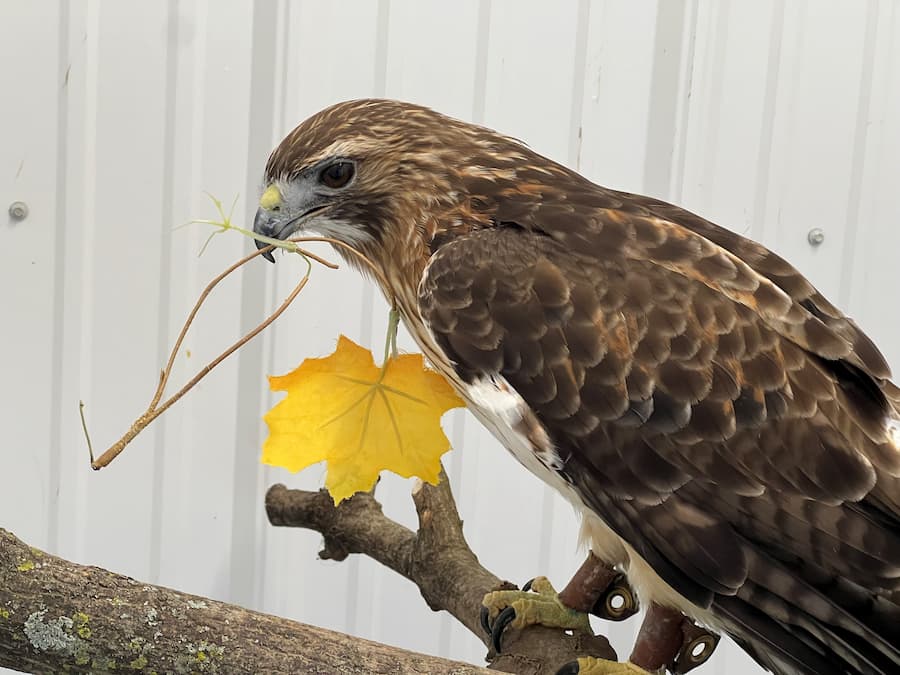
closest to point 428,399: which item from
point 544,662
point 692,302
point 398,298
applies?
point 398,298

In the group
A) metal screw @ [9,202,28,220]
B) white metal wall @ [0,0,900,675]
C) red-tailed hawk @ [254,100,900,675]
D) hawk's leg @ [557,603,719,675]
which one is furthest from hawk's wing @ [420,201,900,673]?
metal screw @ [9,202,28,220]

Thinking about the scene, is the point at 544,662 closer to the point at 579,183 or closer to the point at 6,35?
the point at 579,183

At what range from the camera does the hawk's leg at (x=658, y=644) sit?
1325 millimetres

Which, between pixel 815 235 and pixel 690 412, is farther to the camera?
pixel 815 235

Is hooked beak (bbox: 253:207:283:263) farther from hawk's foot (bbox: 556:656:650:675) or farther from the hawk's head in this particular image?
hawk's foot (bbox: 556:656:650:675)

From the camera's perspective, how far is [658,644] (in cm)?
136

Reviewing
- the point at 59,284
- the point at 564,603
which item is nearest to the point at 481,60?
the point at 59,284

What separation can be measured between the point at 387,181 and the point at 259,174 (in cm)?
Result: 73

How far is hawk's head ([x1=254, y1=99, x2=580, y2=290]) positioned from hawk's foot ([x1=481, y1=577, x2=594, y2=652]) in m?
0.53

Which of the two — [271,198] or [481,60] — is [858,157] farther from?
[271,198]

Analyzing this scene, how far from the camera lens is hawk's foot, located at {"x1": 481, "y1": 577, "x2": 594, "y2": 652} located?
4.95 ft

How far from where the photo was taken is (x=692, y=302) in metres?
1.23

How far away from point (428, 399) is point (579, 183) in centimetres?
41

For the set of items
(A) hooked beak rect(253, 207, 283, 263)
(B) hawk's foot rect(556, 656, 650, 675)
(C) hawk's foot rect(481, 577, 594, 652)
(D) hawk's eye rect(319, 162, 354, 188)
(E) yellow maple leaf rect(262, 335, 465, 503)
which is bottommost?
(C) hawk's foot rect(481, 577, 594, 652)
